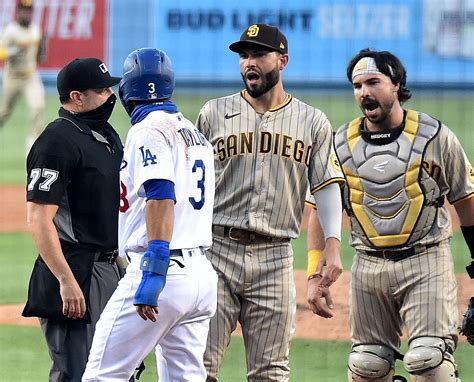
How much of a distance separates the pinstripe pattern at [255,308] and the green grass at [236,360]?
1.66 metres

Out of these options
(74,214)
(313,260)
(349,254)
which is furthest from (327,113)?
(74,214)

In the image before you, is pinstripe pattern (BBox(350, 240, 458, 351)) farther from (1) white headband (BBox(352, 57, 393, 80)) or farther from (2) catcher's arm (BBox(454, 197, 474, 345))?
(1) white headband (BBox(352, 57, 393, 80))

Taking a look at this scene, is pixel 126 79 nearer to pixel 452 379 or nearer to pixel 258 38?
pixel 258 38

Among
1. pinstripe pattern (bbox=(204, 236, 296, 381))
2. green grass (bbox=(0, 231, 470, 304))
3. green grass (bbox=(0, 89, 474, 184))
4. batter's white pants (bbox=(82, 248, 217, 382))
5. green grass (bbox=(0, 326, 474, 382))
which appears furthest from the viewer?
green grass (bbox=(0, 89, 474, 184))

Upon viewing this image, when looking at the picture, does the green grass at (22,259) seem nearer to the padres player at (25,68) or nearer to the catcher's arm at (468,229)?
the catcher's arm at (468,229)

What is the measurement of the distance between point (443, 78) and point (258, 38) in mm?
20548

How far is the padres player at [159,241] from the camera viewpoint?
4.06 m

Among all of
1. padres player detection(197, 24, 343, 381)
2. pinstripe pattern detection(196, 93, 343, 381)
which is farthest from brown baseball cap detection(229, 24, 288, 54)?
pinstripe pattern detection(196, 93, 343, 381)

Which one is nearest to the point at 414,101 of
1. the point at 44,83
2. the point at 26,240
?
the point at 44,83

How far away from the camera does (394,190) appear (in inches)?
210

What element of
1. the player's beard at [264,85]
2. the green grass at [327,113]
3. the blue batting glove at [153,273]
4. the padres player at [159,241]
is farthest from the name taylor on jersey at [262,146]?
the green grass at [327,113]

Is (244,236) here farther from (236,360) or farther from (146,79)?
(236,360)

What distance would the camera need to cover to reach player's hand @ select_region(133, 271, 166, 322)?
3.97 meters

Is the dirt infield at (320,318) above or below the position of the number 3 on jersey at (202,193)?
below
